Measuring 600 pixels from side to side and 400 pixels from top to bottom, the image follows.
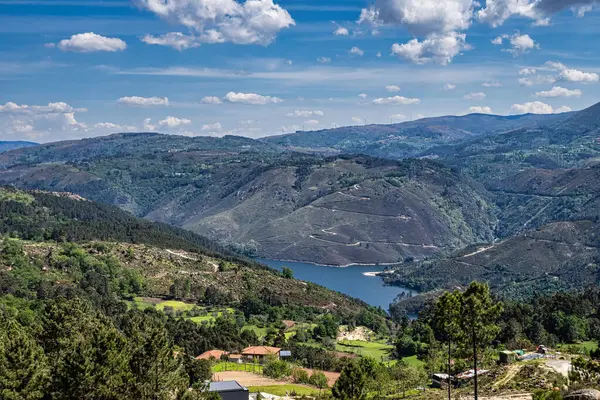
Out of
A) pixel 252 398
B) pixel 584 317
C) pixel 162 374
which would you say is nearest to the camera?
pixel 162 374

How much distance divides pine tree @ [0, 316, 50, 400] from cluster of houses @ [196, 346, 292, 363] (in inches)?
1593

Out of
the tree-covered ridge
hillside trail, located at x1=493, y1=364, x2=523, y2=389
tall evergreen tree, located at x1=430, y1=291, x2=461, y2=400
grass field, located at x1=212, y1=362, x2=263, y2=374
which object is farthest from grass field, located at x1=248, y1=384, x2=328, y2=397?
the tree-covered ridge

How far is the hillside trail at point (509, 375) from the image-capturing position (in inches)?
1845

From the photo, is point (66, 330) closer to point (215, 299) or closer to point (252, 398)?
point (252, 398)

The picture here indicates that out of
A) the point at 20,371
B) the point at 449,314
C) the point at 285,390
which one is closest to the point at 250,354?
the point at 285,390

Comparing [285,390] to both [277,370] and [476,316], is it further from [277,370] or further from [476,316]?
[476,316]

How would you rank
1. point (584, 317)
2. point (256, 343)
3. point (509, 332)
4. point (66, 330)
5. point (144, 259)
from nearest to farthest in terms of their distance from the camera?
point (66, 330)
point (509, 332)
point (256, 343)
point (584, 317)
point (144, 259)

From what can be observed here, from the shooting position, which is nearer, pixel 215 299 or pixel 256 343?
pixel 256 343

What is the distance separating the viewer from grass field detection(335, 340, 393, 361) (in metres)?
91.2

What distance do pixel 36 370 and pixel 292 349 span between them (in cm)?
5102

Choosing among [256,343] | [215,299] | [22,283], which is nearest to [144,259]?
[215,299]

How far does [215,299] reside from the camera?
11762cm

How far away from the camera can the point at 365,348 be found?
96.4 m

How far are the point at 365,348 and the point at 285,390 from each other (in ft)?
119
